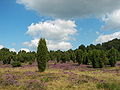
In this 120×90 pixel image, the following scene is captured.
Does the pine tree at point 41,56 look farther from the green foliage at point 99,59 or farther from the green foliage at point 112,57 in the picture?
the green foliage at point 112,57

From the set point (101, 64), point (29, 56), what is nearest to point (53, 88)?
point (101, 64)

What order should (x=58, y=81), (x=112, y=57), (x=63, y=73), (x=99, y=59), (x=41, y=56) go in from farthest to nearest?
(x=112, y=57) → (x=99, y=59) → (x=41, y=56) → (x=63, y=73) → (x=58, y=81)

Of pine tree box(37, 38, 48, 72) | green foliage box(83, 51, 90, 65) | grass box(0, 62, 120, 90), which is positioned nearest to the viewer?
grass box(0, 62, 120, 90)

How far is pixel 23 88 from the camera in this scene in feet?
60.6

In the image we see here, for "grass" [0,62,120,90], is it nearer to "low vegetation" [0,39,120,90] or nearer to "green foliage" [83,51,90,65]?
"low vegetation" [0,39,120,90]

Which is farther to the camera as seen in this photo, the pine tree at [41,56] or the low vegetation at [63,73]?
the pine tree at [41,56]

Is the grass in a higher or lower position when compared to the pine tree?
lower

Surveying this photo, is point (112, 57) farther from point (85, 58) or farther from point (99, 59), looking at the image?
point (85, 58)

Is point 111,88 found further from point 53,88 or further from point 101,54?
point 101,54

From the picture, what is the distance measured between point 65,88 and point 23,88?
405 cm

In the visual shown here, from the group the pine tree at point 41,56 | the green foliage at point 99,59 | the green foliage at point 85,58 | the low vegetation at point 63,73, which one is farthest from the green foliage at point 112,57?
the pine tree at point 41,56

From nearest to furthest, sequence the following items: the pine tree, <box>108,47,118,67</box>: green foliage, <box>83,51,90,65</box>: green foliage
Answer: the pine tree → <box>108,47,118,67</box>: green foliage → <box>83,51,90,65</box>: green foliage

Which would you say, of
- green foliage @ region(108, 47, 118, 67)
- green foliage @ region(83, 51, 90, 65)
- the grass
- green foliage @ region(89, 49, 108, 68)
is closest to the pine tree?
the grass

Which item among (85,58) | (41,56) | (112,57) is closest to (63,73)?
(41,56)
